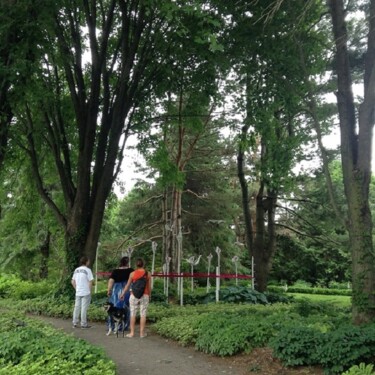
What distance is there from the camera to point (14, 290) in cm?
1945

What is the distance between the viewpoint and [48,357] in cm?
564

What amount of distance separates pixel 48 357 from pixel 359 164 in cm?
622

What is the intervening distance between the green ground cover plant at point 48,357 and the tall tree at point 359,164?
14.7 feet

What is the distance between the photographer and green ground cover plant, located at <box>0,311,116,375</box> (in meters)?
5.20

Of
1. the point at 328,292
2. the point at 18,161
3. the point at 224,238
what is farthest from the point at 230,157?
the point at 328,292

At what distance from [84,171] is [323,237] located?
12.1 meters

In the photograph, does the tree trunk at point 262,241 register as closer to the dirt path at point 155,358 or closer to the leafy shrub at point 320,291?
the dirt path at point 155,358

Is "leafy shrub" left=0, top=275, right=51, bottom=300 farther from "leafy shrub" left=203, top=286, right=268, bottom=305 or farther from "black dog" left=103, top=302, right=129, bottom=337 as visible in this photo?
"black dog" left=103, top=302, right=129, bottom=337

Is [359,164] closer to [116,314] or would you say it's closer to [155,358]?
[155,358]

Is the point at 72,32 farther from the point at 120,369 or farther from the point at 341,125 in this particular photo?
the point at 120,369

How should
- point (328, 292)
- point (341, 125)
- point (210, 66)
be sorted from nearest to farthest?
point (341, 125) < point (210, 66) < point (328, 292)

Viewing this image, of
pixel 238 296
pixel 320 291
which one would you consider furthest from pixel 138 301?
pixel 320 291

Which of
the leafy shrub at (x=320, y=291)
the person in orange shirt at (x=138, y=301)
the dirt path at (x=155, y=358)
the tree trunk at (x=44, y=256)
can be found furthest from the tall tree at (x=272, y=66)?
the leafy shrub at (x=320, y=291)

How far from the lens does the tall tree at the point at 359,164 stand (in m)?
7.77
